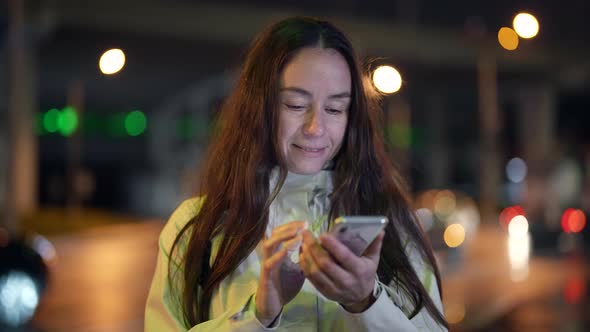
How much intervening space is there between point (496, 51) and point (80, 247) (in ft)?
50.3

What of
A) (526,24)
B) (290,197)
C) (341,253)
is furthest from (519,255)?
(341,253)

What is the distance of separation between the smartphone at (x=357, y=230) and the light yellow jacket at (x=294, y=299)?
0.26 metres

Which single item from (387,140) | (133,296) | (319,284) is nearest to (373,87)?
(387,140)

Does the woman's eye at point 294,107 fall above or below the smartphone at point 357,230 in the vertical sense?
above

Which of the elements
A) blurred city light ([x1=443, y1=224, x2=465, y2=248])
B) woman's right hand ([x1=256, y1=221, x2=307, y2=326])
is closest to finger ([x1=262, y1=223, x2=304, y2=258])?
woman's right hand ([x1=256, y1=221, x2=307, y2=326])

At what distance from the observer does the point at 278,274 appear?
1889mm

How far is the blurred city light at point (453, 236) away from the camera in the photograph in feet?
54.0

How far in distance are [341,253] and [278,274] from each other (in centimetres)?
19

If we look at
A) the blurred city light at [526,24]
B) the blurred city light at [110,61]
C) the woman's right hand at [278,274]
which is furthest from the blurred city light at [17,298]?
the woman's right hand at [278,274]

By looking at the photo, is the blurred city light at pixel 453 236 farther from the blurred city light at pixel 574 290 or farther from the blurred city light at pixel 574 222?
the blurred city light at pixel 574 222

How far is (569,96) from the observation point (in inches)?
1714

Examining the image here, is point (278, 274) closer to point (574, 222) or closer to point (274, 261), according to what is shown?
point (274, 261)

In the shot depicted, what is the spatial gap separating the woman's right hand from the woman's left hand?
1.6 inches

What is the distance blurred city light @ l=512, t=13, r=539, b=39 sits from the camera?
5473 millimetres
